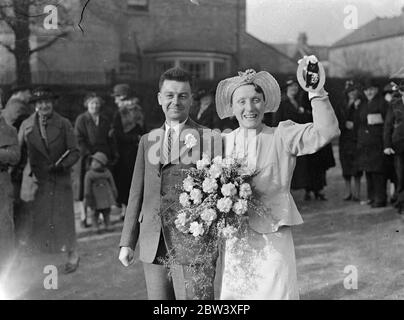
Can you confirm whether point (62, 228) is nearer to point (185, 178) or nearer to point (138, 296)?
point (138, 296)

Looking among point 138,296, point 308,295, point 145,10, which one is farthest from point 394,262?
point 145,10

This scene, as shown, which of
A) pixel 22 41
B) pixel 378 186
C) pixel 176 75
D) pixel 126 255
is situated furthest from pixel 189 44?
pixel 126 255

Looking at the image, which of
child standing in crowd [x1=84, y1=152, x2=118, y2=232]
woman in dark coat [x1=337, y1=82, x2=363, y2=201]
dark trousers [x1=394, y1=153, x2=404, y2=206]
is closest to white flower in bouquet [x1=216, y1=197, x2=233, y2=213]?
child standing in crowd [x1=84, y1=152, x2=118, y2=232]

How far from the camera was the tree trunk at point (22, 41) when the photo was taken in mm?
4164

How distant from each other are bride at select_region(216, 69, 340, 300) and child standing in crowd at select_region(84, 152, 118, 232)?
346cm

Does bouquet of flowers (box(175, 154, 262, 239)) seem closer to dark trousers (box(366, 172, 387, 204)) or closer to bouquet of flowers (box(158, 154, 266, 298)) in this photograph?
bouquet of flowers (box(158, 154, 266, 298))

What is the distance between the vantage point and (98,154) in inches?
227

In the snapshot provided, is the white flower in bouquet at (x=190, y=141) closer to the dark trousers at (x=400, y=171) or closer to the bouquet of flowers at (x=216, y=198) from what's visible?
the bouquet of flowers at (x=216, y=198)

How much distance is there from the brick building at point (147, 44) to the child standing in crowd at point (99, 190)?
4.32ft

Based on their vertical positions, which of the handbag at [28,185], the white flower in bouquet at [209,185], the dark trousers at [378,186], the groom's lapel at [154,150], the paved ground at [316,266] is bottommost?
the paved ground at [316,266]

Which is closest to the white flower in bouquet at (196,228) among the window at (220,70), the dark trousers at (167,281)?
the dark trousers at (167,281)

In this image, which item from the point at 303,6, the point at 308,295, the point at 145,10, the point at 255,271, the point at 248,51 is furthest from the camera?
the point at 248,51

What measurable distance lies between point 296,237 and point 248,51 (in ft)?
11.7
